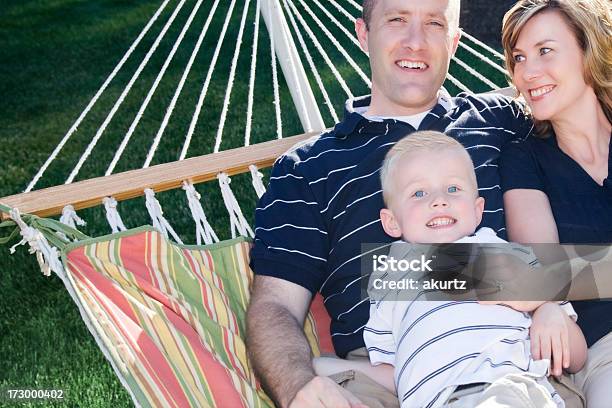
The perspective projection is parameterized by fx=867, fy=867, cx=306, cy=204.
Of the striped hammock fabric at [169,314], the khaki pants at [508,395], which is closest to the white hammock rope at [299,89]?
the striped hammock fabric at [169,314]

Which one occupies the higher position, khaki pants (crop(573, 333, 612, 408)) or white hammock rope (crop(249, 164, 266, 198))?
white hammock rope (crop(249, 164, 266, 198))

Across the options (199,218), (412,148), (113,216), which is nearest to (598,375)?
(412,148)

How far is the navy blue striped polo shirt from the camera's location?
1828 mm

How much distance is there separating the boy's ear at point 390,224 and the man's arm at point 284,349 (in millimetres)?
221

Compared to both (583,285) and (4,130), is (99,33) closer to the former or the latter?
(4,130)

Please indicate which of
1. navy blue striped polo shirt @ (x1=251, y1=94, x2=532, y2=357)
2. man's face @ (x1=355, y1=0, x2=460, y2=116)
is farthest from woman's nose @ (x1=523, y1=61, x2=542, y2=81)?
man's face @ (x1=355, y1=0, x2=460, y2=116)

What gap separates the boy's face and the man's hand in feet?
1.07

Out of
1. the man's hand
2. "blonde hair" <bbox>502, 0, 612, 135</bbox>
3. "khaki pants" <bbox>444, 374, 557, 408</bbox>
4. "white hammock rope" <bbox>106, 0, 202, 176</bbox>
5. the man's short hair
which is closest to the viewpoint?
"khaki pants" <bbox>444, 374, 557, 408</bbox>

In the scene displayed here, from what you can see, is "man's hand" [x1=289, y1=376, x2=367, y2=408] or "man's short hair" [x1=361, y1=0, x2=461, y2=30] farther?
"man's short hair" [x1=361, y1=0, x2=461, y2=30]

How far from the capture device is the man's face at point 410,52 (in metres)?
2.06

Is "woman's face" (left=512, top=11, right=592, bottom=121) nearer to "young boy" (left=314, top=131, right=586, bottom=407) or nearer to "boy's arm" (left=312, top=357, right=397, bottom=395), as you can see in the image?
"young boy" (left=314, top=131, right=586, bottom=407)

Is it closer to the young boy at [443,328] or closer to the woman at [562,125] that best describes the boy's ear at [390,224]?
the young boy at [443,328]

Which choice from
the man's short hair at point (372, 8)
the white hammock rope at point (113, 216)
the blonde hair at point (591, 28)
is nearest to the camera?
the blonde hair at point (591, 28)

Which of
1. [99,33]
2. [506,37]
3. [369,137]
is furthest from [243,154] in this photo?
[99,33]
